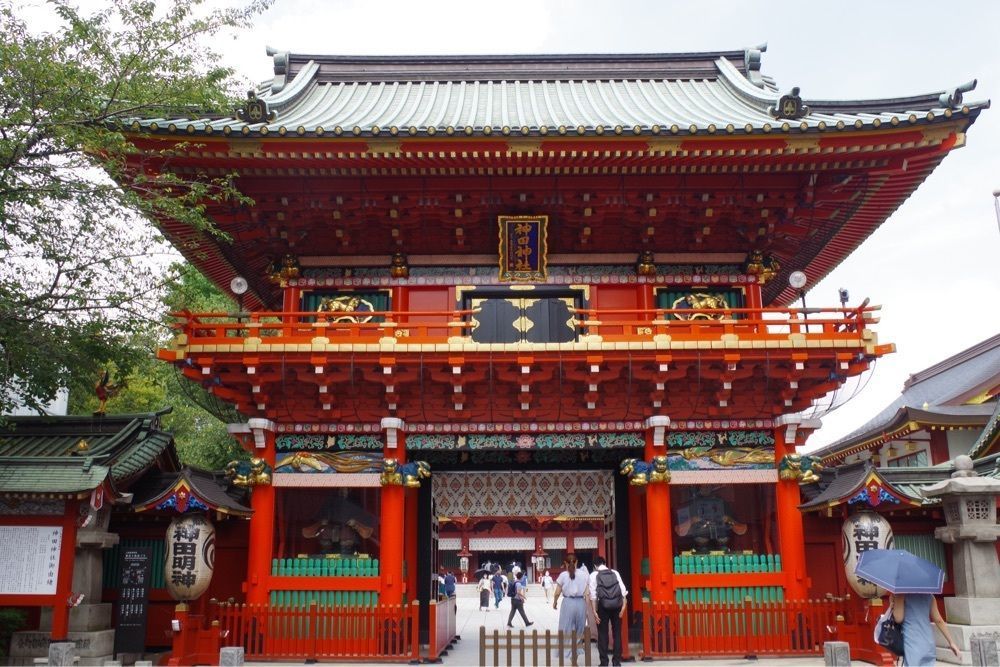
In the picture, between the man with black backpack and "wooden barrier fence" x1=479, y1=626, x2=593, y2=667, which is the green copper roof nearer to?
the man with black backpack

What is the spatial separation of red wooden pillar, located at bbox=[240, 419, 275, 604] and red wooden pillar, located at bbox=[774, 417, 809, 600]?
27.7ft

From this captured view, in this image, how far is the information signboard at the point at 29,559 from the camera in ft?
36.6

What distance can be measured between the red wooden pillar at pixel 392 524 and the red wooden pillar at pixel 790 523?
632cm

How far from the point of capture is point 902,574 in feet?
24.7

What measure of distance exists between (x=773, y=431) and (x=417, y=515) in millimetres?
6608

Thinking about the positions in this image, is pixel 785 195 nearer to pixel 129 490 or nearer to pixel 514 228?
pixel 514 228

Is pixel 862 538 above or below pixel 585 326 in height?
below

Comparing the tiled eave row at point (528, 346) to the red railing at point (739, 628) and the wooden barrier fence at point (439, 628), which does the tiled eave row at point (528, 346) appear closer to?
the red railing at point (739, 628)

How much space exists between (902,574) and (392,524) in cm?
781

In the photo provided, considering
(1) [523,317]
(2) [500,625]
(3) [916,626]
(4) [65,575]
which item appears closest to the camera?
(3) [916,626]

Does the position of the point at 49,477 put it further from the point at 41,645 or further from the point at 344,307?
the point at 344,307

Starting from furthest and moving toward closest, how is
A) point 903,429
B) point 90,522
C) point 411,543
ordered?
point 903,429 → point 411,543 → point 90,522

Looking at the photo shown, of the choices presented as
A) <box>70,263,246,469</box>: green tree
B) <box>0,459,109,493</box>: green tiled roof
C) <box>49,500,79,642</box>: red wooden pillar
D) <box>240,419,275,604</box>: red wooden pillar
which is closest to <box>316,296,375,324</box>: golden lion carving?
<box>240,419,275,604</box>: red wooden pillar

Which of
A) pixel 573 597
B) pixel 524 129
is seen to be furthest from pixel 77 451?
pixel 524 129
